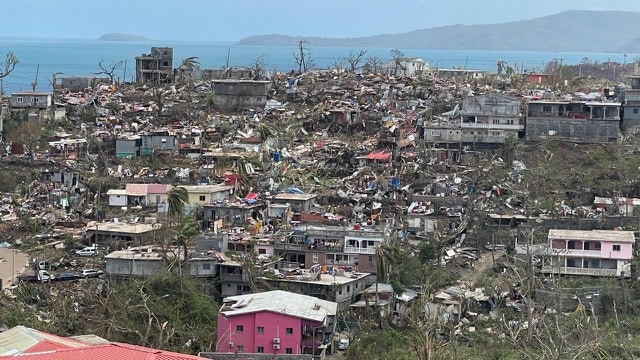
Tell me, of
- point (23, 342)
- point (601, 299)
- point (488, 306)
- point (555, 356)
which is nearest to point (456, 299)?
point (488, 306)

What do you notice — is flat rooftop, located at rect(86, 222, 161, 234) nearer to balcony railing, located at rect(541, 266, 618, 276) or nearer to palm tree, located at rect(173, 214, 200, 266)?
palm tree, located at rect(173, 214, 200, 266)

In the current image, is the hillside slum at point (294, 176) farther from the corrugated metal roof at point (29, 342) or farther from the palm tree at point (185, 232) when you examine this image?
the corrugated metal roof at point (29, 342)

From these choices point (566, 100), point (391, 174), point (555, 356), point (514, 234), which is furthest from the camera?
point (566, 100)

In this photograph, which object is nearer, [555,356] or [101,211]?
[555,356]

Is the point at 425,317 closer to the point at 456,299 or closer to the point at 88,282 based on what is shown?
the point at 456,299

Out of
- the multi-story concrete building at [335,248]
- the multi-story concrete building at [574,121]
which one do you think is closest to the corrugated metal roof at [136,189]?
the multi-story concrete building at [335,248]

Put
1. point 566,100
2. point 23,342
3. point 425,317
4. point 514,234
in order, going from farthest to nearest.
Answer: point 566,100, point 514,234, point 425,317, point 23,342
